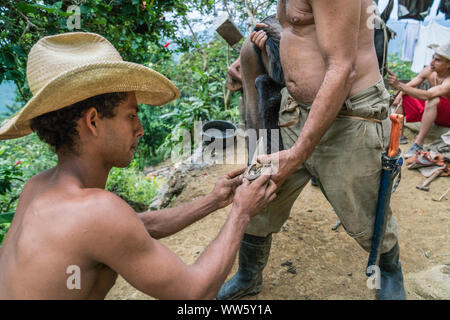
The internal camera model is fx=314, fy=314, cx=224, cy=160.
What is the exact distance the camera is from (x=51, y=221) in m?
1.15

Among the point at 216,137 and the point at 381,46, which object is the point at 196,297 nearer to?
the point at 381,46

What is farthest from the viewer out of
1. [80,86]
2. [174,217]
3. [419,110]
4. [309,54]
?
[419,110]

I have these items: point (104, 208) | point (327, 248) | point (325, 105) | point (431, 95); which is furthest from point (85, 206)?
point (431, 95)

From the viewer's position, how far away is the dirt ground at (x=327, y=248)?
8.18 ft

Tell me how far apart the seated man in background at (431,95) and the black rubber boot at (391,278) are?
11.5ft

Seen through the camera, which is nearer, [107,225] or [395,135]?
[107,225]

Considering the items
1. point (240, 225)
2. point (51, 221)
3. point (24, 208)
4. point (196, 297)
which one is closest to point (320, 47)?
point (240, 225)

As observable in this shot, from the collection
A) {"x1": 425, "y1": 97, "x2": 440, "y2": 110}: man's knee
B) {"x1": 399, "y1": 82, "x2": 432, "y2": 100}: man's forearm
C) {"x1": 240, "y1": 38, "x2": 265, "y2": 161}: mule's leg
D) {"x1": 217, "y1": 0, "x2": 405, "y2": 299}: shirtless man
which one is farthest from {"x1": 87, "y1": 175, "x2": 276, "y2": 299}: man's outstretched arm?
{"x1": 425, "y1": 97, "x2": 440, "y2": 110}: man's knee

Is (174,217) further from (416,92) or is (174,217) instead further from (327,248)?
(416,92)

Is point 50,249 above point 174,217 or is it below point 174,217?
above

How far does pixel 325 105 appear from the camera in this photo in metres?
1.61

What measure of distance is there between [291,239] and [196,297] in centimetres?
203

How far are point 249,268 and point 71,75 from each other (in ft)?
5.81

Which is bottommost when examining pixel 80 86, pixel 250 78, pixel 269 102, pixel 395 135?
pixel 395 135
